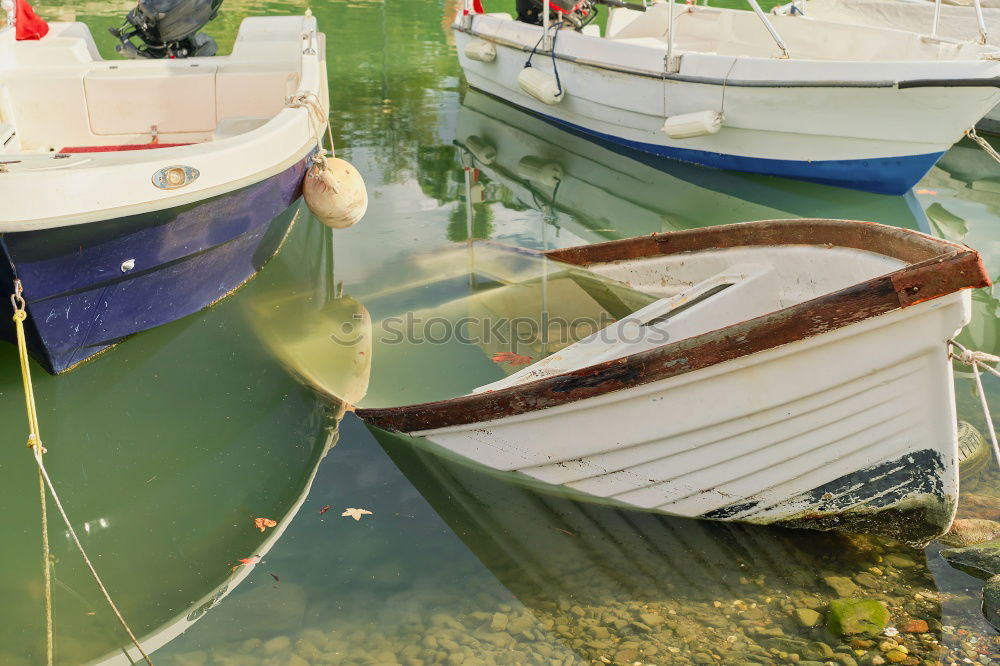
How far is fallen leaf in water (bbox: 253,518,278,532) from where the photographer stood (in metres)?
3.58

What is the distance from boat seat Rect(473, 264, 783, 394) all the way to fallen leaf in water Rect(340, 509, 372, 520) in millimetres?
753

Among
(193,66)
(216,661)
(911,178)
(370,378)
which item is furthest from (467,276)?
(911,178)

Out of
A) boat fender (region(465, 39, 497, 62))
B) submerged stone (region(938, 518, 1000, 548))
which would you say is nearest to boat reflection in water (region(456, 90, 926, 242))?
boat fender (region(465, 39, 497, 62))

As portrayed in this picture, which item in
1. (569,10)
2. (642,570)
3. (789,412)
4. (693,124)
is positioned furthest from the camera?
(569,10)

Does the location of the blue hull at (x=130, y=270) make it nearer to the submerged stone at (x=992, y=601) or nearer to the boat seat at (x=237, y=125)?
the boat seat at (x=237, y=125)

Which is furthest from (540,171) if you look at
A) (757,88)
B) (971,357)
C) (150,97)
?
(971,357)

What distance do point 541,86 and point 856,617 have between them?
284 inches

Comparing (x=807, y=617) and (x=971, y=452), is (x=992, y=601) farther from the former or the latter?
(x=971, y=452)

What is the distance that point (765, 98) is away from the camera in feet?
24.1

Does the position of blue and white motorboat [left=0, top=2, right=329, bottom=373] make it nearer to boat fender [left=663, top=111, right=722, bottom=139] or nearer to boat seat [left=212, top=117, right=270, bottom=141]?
boat seat [left=212, top=117, right=270, bottom=141]

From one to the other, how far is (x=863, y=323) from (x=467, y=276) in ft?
11.1

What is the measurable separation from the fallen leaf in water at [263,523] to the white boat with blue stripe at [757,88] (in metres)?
5.46

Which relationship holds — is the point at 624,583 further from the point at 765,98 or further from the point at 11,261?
the point at 765,98

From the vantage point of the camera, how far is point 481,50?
33.9 feet
